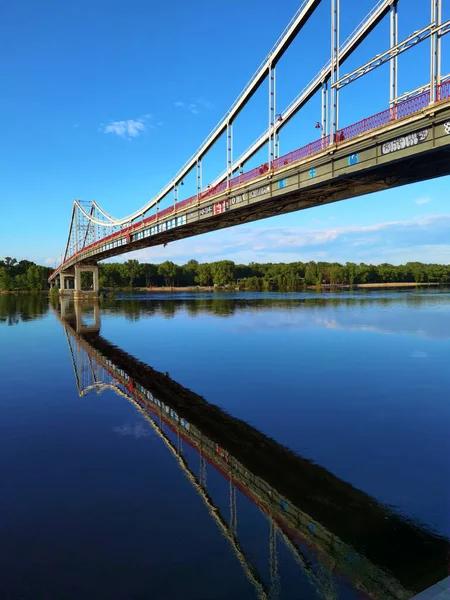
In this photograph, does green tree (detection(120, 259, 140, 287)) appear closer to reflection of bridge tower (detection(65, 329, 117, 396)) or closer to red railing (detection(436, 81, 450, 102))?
reflection of bridge tower (detection(65, 329, 117, 396))

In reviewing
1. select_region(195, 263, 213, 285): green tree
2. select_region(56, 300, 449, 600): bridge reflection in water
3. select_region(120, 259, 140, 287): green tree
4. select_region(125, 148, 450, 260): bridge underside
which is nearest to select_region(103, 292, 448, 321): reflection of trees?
select_region(125, 148, 450, 260): bridge underside

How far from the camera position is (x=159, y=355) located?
24.5m

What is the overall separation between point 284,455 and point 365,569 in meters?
4.15

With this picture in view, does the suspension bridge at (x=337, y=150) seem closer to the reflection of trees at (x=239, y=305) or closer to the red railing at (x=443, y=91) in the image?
the red railing at (x=443, y=91)

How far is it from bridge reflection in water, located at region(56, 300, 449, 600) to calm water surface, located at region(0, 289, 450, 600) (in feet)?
0.11

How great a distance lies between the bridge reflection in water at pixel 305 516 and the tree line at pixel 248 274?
150251mm

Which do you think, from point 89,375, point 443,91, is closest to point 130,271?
point 89,375

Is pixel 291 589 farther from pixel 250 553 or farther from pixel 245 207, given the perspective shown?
pixel 245 207

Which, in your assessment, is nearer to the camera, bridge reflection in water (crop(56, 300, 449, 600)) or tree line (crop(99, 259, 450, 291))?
bridge reflection in water (crop(56, 300, 449, 600))

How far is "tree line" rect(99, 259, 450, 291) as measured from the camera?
167 meters

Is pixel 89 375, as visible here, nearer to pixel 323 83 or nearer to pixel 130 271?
pixel 323 83

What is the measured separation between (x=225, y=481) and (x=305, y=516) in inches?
76.5

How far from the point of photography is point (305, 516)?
25.2ft

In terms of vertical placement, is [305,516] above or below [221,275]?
below
